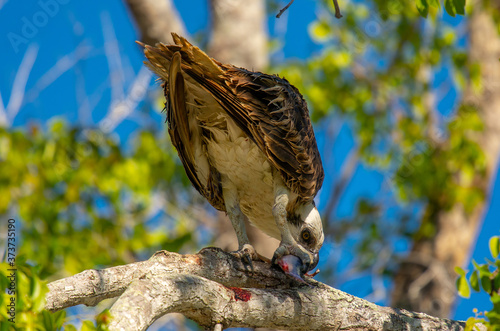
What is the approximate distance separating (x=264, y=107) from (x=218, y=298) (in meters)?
1.63

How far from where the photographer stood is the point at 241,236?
4.20 metres

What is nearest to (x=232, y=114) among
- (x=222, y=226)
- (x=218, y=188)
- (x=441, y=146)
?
(x=218, y=188)

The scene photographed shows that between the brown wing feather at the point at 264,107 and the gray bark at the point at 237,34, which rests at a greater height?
the gray bark at the point at 237,34

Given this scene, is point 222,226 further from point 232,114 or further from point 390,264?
point 232,114

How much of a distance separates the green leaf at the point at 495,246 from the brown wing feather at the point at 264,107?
157cm

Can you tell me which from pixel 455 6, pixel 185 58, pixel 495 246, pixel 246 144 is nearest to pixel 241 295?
pixel 495 246

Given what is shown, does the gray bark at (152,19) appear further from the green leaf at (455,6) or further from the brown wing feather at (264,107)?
the green leaf at (455,6)

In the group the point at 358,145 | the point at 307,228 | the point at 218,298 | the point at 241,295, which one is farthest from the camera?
the point at 358,145

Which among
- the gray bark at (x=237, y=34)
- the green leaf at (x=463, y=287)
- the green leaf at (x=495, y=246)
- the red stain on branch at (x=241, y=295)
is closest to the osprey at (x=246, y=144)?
the red stain on branch at (x=241, y=295)

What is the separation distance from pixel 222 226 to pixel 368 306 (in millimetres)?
4942

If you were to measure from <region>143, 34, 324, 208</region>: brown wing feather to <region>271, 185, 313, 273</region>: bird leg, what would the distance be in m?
0.10

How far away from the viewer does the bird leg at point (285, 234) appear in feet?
13.0

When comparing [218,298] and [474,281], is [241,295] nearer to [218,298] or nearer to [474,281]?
[218,298]

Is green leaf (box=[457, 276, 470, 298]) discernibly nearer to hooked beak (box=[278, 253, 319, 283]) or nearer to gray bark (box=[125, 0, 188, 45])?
hooked beak (box=[278, 253, 319, 283])
